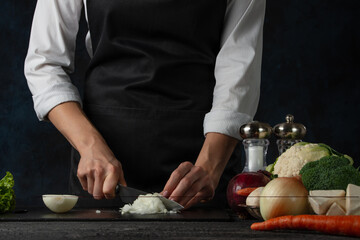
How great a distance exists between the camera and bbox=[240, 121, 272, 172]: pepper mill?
1.23 m

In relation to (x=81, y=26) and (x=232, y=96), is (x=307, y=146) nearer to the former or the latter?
(x=232, y=96)

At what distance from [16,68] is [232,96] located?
6.82ft

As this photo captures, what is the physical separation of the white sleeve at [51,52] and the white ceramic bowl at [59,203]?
499 millimetres

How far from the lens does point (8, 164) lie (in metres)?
3.28

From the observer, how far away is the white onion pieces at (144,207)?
1.03 meters

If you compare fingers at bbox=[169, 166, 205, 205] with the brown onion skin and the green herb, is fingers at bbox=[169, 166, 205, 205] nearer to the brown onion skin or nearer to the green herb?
the brown onion skin

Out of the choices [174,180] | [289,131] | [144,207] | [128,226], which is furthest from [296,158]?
[128,226]

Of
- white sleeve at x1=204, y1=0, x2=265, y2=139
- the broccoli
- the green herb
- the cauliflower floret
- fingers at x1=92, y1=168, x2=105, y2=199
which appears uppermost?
white sleeve at x1=204, y1=0, x2=265, y2=139

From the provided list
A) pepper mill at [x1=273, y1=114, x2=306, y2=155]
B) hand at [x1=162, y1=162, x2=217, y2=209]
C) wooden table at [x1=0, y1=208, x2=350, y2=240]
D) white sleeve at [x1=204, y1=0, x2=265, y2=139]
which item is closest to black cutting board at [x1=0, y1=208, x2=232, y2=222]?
wooden table at [x1=0, y1=208, x2=350, y2=240]

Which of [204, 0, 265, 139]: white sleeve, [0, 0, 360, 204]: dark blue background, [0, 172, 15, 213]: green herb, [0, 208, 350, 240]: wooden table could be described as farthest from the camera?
[0, 0, 360, 204]: dark blue background

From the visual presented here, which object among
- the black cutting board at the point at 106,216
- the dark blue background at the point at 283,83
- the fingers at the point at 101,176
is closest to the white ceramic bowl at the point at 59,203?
the black cutting board at the point at 106,216

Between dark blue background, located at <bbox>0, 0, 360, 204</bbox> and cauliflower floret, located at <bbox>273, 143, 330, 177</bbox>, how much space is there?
2.08 meters

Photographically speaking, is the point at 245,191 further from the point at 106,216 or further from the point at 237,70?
the point at 237,70

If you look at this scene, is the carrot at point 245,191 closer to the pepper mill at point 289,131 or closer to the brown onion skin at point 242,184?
the brown onion skin at point 242,184
